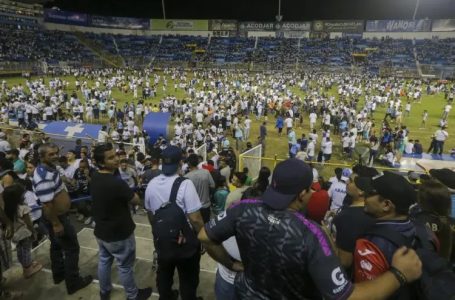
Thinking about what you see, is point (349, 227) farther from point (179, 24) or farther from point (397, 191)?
point (179, 24)

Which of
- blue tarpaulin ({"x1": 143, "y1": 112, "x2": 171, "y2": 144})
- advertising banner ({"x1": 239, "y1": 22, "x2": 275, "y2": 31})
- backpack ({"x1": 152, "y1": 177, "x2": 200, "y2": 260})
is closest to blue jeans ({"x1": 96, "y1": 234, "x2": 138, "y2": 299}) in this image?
backpack ({"x1": 152, "y1": 177, "x2": 200, "y2": 260})

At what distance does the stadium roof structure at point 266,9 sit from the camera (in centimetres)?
5753

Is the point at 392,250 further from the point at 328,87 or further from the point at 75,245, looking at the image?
the point at 328,87

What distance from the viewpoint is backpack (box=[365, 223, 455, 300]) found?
6.43 ft

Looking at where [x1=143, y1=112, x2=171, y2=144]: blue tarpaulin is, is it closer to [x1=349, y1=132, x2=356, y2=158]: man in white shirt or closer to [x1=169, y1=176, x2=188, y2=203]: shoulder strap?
[x1=349, y1=132, x2=356, y2=158]: man in white shirt

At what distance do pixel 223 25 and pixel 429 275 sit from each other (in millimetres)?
66386

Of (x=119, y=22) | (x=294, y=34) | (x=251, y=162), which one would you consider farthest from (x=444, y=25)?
(x=251, y=162)

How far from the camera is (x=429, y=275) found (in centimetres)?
201

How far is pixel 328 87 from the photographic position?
37.8 metres

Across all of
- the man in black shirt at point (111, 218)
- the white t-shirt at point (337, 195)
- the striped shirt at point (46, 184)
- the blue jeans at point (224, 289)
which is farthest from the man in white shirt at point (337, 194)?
the striped shirt at point (46, 184)

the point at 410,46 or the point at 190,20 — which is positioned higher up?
the point at 190,20

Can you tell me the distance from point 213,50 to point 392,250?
63.7 meters

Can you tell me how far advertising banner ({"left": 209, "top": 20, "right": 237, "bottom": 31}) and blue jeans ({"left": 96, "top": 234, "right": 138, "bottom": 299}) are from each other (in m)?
64.5

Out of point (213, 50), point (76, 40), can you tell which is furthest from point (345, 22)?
point (76, 40)
